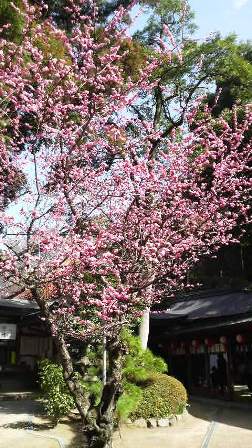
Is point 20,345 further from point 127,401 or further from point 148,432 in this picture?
point 127,401

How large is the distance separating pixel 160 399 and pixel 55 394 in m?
2.95

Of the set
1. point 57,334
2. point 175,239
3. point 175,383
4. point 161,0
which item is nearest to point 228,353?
point 175,383

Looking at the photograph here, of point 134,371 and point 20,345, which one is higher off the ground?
point 20,345

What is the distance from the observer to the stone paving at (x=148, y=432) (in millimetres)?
9906

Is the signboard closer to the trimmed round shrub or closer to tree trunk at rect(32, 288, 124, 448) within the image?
the trimmed round shrub

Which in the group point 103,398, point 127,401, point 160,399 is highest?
point 103,398

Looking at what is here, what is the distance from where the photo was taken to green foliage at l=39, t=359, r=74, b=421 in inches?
456

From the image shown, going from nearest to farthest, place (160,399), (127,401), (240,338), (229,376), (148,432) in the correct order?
(127,401)
(148,432)
(160,399)
(240,338)
(229,376)

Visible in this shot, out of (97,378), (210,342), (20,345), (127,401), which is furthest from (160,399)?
(20,345)

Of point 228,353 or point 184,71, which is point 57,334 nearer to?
→ point 228,353

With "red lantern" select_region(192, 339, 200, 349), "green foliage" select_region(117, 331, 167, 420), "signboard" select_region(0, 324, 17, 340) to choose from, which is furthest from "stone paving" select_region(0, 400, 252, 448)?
"red lantern" select_region(192, 339, 200, 349)

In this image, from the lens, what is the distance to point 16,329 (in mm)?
18172

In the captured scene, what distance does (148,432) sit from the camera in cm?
1127

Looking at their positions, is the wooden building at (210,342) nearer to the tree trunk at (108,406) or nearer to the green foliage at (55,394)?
the green foliage at (55,394)
